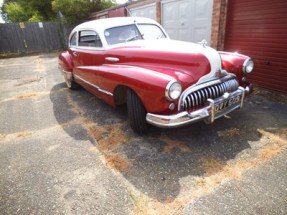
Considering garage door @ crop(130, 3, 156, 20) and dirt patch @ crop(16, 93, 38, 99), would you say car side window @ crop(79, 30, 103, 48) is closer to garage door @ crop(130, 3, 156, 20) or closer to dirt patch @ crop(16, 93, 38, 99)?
dirt patch @ crop(16, 93, 38, 99)

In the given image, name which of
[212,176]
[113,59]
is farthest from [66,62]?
[212,176]

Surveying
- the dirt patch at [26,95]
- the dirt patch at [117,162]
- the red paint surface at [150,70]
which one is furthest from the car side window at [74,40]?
the dirt patch at [117,162]

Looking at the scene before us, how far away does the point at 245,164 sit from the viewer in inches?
111

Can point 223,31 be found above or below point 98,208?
above

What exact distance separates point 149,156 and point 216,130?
1.25m

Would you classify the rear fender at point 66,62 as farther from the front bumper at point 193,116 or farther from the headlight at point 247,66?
the headlight at point 247,66

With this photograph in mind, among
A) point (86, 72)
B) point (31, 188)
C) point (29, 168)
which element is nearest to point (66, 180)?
point (31, 188)

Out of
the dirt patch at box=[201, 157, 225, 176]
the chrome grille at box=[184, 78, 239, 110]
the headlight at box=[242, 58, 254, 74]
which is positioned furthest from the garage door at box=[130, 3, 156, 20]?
the dirt patch at box=[201, 157, 225, 176]

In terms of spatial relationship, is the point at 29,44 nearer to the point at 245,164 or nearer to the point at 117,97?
the point at 117,97

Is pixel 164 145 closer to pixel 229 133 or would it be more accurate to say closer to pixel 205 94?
pixel 205 94

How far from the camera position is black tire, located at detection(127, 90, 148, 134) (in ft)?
10.7

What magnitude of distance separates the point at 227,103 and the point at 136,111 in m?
1.29

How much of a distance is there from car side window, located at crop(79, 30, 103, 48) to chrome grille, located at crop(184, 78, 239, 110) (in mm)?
2196

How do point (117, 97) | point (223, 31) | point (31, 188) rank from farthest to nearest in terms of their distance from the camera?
point (223, 31) < point (117, 97) < point (31, 188)
